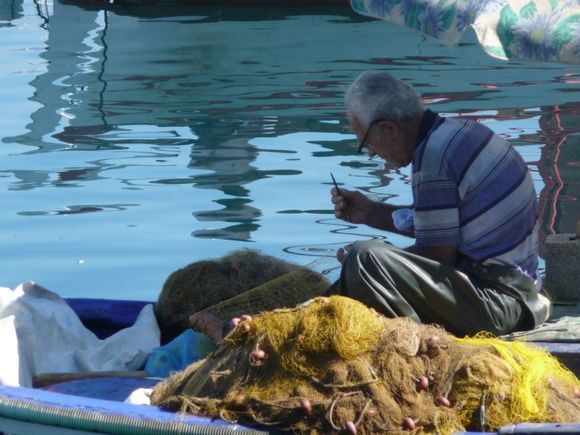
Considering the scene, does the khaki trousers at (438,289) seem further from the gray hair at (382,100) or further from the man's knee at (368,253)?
the gray hair at (382,100)

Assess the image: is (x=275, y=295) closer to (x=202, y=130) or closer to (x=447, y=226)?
(x=447, y=226)

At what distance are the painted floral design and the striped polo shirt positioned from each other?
37 cm

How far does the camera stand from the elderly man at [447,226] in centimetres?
514

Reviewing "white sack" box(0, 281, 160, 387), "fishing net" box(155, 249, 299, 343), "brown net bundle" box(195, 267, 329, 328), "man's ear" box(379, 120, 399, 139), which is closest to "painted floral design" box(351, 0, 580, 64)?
"man's ear" box(379, 120, 399, 139)

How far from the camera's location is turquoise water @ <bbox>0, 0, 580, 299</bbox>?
9789mm

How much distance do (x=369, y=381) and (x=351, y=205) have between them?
4.54ft

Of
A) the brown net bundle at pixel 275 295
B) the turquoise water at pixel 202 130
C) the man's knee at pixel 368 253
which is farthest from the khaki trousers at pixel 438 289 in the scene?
the turquoise water at pixel 202 130

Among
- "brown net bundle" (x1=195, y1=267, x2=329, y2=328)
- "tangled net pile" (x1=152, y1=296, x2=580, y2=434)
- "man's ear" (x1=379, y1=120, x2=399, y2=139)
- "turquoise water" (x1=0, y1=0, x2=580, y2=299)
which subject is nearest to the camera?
"tangled net pile" (x1=152, y1=296, x2=580, y2=434)

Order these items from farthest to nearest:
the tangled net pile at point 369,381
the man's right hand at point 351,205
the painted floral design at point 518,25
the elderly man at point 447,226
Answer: the man's right hand at point 351,205, the elderly man at point 447,226, the painted floral design at point 518,25, the tangled net pile at point 369,381

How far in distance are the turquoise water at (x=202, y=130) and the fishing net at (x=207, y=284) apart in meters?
2.17

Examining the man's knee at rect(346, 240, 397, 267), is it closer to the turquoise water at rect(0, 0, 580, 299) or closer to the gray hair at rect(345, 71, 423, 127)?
the gray hair at rect(345, 71, 423, 127)

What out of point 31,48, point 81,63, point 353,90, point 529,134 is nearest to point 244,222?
point 529,134

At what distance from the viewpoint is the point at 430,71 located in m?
16.6

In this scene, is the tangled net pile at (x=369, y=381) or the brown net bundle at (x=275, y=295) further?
the brown net bundle at (x=275, y=295)
